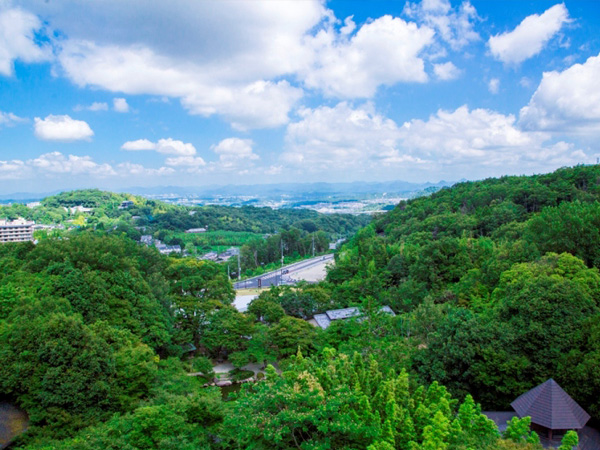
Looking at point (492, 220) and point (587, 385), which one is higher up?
point (492, 220)

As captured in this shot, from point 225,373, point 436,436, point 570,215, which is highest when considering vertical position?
point 570,215

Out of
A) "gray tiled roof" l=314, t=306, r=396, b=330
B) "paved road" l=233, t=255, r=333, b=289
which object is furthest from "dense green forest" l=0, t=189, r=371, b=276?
"gray tiled roof" l=314, t=306, r=396, b=330

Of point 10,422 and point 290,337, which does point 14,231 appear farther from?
point 290,337

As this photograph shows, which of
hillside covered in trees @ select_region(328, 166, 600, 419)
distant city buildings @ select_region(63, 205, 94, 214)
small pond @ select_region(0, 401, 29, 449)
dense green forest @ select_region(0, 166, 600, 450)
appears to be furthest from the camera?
distant city buildings @ select_region(63, 205, 94, 214)

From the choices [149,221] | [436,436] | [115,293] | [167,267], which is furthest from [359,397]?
[149,221]

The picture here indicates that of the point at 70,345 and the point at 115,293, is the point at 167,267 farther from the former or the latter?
the point at 70,345

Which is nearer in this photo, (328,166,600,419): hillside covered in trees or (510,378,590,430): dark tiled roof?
(510,378,590,430): dark tiled roof

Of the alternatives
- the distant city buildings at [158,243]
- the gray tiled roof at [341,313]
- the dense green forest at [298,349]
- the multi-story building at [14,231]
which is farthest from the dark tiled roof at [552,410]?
the multi-story building at [14,231]

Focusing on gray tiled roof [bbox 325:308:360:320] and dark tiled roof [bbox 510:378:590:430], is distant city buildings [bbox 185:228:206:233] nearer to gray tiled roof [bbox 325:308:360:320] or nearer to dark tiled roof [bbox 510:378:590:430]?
gray tiled roof [bbox 325:308:360:320]
